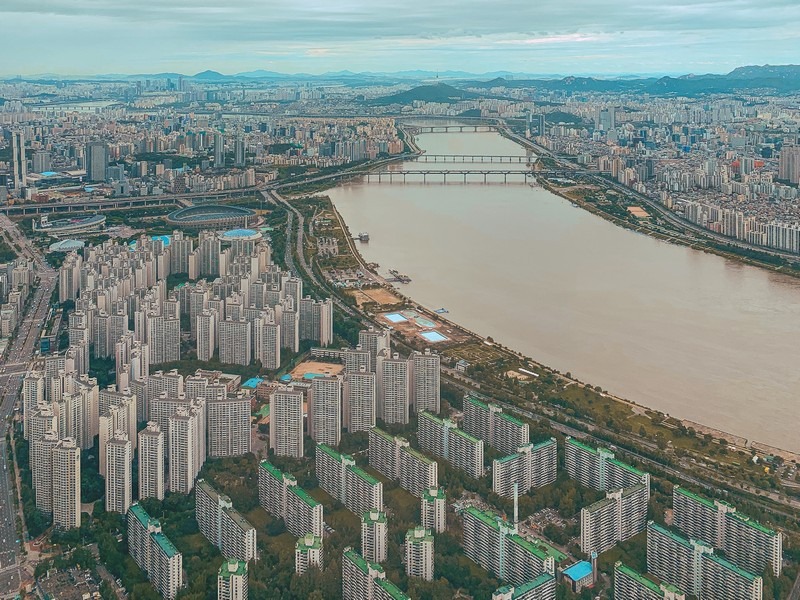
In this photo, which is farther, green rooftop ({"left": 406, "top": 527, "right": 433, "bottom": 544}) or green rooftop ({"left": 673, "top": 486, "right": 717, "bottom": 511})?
green rooftop ({"left": 673, "top": 486, "right": 717, "bottom": 511})

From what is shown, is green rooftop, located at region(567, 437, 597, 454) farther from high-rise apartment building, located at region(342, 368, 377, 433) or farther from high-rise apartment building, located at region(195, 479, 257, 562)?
high-rise apartment building, located at region(195, 479, 257, 562)

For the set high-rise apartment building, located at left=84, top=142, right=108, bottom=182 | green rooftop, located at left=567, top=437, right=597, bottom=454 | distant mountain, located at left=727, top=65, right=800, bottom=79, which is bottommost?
green rooftop, located at left=567, top=437, right=597, bottom=454

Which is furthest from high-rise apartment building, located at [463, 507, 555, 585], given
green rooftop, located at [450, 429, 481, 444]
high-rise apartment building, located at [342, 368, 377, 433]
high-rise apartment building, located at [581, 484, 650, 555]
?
high-rise apartment building, located at [342, 368, 377, 433]

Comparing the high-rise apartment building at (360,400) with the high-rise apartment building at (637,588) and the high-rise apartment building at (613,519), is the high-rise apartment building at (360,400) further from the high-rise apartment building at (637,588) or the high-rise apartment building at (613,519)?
the high-rise apartment building at (637,588)

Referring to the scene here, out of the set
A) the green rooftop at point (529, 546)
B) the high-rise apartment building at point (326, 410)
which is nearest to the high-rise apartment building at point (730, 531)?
the green rooftop at point (529, 546)

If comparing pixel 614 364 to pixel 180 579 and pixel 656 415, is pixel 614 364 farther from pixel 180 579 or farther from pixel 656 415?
pixel 180 579

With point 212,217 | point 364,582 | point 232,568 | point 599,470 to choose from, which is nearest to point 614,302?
point 599,470

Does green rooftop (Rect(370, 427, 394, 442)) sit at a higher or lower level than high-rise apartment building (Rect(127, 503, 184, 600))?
higher
